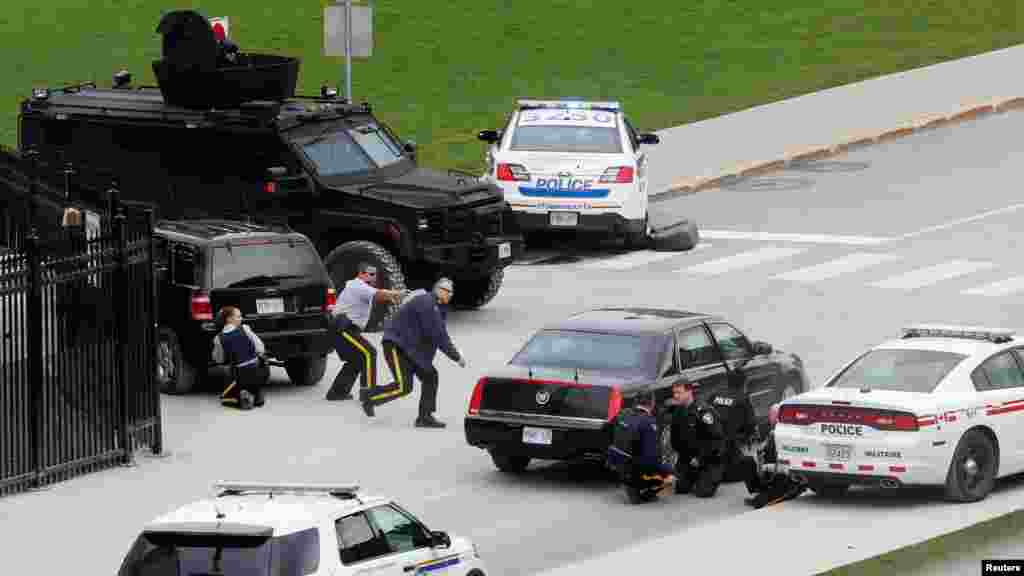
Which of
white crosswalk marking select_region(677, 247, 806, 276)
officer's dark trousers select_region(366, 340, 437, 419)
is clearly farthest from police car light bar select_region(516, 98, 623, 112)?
officer's dark trousers select_region(366, 340, 437, 419)

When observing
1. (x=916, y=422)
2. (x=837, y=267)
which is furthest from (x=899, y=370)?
(x=837, y=267)

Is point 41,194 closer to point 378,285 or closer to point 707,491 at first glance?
point 378,285

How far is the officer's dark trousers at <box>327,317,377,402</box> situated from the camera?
2275cm

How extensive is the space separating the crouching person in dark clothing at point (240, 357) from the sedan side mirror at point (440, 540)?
8570 mm

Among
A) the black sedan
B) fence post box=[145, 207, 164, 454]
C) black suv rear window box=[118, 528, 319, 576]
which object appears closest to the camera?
black suv rear window box=[118, 528, 319, 576]

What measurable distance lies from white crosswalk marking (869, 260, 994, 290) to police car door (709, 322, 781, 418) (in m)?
8.68

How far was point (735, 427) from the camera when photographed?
63.0 feet

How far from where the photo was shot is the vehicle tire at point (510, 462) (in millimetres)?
19469

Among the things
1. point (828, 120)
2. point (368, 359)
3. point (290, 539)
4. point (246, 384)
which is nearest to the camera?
point (290, 539)

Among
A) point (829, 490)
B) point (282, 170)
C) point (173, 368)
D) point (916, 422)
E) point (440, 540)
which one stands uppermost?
point (282, 170)

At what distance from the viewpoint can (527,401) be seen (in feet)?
62.0

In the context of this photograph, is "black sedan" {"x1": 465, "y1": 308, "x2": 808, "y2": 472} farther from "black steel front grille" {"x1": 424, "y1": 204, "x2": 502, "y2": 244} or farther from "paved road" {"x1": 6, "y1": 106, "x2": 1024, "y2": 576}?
"black steel front grille" {"x1": 424, "y1": 204, "x2": 502, "y2": 244}

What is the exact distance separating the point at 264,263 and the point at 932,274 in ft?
34.9

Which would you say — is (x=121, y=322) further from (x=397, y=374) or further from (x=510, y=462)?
(x=510, y=462)
